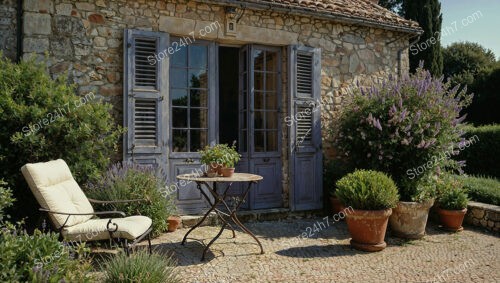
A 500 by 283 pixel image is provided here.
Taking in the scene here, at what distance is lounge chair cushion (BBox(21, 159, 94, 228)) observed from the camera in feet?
12.5

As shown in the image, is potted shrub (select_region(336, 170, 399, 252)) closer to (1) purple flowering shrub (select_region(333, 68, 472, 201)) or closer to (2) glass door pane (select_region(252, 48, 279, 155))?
(1) purple flowering shrub (select_region(333, 68, 472, 201))

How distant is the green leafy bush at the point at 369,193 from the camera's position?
4906mm

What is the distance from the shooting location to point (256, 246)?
16.4 ft

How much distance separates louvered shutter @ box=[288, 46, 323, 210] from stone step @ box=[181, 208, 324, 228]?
0.14 metres

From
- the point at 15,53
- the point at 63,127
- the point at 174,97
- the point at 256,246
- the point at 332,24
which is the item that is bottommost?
the point at 256,246

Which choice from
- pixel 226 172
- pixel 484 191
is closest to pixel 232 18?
pixel 226 172

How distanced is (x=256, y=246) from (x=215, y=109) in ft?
7.24

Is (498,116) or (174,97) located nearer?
(174,97)

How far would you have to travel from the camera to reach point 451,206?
20.0ft

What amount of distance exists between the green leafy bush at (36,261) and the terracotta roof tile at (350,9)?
4.50 m

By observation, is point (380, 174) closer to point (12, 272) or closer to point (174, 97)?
point (174, 97)

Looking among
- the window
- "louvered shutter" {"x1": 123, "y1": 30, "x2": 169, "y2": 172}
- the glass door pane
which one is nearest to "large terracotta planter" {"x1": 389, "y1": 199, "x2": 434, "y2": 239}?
the glass door pane

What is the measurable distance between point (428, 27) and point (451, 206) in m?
9.13

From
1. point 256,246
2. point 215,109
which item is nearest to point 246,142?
point 215,109
